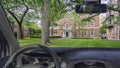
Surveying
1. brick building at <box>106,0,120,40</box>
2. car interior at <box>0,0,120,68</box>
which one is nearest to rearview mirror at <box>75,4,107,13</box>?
car interior at <box>0,0,120,68</box>

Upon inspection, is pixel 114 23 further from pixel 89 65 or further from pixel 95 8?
pixel 89 65

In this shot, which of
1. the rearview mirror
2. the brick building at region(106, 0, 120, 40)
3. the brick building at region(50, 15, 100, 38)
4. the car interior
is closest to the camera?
the car interior

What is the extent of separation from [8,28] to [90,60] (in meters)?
1.42

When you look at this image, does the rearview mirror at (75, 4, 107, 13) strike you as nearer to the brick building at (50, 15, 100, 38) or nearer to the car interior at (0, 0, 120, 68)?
the car interior at (0, 0, 120, 68)

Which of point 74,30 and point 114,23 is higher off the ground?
point 114,23

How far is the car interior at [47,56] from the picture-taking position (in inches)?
127

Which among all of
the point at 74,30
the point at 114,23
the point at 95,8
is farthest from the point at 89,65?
the point at 74,30

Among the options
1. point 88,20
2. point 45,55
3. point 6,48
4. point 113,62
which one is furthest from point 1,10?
point 88,20

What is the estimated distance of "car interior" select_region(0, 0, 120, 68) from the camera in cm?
322

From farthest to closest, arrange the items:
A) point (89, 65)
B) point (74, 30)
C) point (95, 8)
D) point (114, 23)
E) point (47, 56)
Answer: point (74, 30), point (114, 23), point (47, 56), point (95, 8), point (89, 65)

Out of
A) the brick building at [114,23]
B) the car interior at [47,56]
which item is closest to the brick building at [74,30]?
the brick building at [114,23]

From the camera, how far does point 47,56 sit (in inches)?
155

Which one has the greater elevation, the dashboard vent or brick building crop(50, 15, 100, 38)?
the dashboard vent

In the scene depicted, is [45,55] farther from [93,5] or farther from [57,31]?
[57,31]
